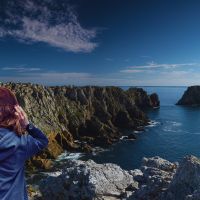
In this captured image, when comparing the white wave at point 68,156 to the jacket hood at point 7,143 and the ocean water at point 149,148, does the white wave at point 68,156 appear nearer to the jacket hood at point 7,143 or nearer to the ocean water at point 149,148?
the ocean water at point 149,148

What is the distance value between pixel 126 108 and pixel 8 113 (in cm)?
12042

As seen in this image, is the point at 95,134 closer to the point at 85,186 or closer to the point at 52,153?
the point at 52,153

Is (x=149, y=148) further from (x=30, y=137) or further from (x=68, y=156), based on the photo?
(x=30, y=137)

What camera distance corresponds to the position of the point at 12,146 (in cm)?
424

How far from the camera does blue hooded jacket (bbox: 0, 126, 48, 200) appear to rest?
13.9 feet

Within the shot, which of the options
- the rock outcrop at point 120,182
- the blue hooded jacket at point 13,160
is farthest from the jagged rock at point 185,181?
the blue hooded jacket at point 13,160

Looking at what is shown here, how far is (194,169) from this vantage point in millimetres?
13109

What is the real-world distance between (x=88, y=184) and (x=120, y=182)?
7.24ft

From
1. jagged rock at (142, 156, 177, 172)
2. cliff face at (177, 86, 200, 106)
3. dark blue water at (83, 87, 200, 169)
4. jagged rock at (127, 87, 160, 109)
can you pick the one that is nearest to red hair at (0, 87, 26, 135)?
jagged rock at (142, 156, 177, 172)

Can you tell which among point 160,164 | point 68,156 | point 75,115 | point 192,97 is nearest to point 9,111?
point 160,164

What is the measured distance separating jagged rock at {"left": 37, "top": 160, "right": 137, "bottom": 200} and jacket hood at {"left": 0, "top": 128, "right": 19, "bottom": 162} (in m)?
12.5

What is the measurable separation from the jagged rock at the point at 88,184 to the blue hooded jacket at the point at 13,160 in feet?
39.8

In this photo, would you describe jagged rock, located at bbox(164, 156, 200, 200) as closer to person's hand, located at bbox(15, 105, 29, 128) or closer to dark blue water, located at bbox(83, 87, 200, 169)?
person's hand, located at bbox(15, 105, 29, 128)

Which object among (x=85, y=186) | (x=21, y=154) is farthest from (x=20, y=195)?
(x=85, y=186)
